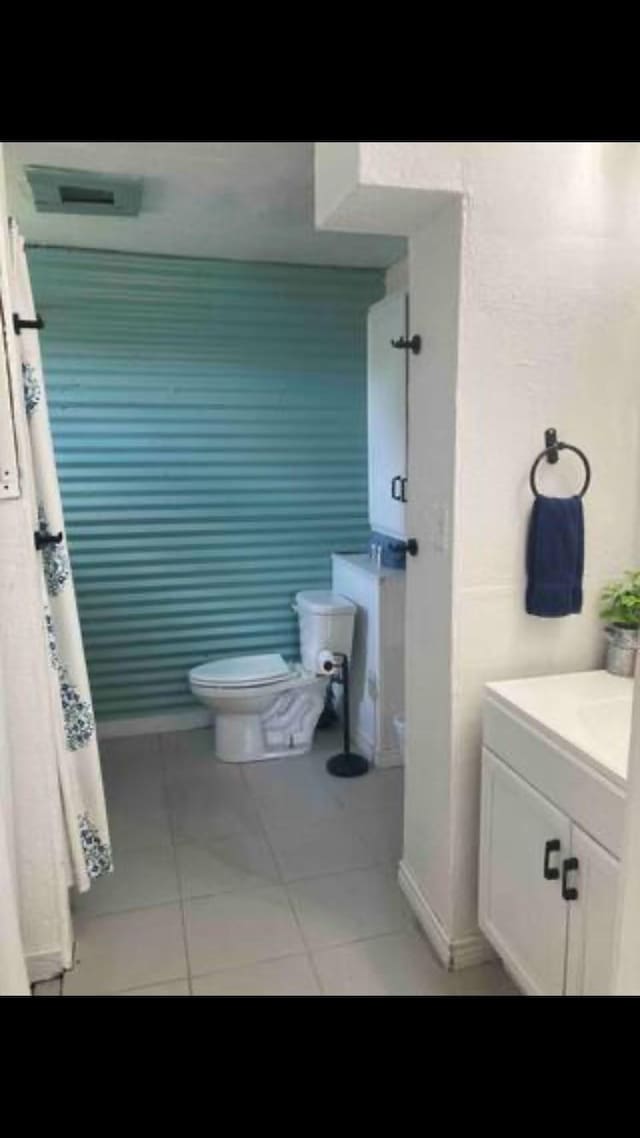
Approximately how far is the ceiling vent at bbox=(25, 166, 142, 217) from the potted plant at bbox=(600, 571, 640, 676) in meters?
1.98

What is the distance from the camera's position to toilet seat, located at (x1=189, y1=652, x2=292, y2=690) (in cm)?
281

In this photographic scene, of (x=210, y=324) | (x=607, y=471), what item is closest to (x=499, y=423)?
(x=607, y=471)

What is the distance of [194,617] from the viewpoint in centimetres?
326

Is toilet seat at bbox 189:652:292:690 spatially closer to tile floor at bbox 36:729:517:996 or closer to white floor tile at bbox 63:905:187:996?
tile floor at bbox 36:729:517:996

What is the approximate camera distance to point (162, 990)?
5.53 ft

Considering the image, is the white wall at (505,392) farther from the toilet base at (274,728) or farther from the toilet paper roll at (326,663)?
the toilet base at (274,728)

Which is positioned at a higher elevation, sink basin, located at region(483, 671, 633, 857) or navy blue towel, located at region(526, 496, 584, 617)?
navy blue towel, located at region(526, 496, 584, 617)

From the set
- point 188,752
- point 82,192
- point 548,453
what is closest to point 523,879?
point 548,453

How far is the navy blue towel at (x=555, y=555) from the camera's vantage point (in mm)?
1622

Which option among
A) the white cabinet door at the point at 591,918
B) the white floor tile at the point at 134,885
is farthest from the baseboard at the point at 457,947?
the white floor tile at the point at 134,885

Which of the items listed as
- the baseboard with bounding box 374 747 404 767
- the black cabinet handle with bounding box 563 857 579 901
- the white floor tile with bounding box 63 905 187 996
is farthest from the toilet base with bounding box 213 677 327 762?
the black cabinet handle with bounding box 563 857 579 901

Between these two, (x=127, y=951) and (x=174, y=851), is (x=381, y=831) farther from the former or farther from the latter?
(x=127, y=951)
